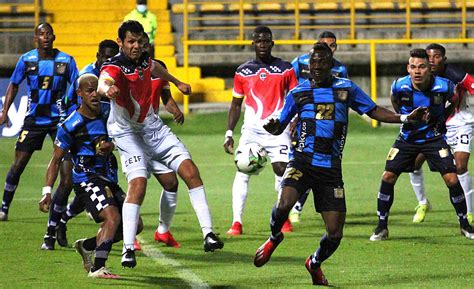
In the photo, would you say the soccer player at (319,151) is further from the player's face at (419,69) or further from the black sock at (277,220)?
the player's face at (419,69)

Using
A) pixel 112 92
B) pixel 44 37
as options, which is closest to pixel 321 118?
pixel 112 92

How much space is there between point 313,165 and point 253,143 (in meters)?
3.39

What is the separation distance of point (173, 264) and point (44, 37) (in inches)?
182

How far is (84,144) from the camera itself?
10750 mm

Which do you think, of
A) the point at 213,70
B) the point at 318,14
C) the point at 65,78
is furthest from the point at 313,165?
the point at 318,14

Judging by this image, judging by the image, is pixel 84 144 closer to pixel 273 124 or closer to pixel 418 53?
pixel 273 124

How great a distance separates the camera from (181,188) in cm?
1827

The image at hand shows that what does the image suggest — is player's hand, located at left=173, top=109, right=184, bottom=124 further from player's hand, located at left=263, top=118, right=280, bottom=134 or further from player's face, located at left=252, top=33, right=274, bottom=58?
player's face, located at left=252, top=33, right=274, bottom=58

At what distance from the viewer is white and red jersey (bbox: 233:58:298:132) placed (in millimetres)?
13648

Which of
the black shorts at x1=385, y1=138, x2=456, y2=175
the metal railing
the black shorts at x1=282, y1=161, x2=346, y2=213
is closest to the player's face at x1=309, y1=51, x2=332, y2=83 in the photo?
the black shorts at x1=282, y1=161, x2=346, y2=213

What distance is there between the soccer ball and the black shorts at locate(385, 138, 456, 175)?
4.48 feet

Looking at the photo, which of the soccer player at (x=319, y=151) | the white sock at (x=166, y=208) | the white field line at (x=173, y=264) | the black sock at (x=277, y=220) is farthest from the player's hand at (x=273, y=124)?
the white sock at (x=166, y=208)

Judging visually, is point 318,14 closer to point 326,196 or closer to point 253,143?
point 253,143

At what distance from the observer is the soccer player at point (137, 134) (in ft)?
34.2
